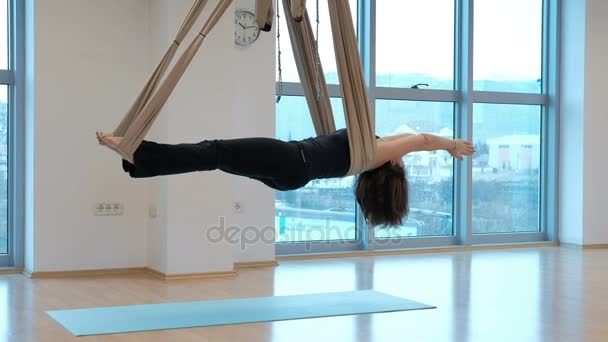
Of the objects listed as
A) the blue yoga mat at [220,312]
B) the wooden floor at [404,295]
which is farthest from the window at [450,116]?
the blue yoga mat at [220,312]

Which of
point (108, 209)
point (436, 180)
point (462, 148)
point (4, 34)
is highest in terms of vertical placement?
point (4, 34)

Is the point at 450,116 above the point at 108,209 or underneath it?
above

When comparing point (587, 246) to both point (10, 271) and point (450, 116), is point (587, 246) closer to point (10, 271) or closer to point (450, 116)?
point (450, 116)

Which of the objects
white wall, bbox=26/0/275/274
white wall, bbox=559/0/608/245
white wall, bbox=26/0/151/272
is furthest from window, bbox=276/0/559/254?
white wall, bbox=26/0/151/272

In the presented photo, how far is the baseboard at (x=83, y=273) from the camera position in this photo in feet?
21.8

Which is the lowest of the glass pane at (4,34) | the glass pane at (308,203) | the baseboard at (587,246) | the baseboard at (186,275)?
the baseboard at (186,275)

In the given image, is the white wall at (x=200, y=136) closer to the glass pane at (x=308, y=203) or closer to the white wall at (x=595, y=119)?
the glass pane at (x=308, y=203)

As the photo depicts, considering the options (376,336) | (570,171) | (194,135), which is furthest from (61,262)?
(570,171)

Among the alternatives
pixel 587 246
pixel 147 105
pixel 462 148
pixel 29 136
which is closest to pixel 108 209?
pixel 29 136

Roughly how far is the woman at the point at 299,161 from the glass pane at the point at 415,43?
406 centimetres

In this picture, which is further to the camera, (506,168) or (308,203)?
(506,168)

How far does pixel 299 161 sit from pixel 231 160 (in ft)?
1.29

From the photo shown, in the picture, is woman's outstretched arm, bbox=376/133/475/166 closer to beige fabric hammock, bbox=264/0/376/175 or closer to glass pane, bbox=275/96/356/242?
beige fabric hammock, bbox=264/0/376/175

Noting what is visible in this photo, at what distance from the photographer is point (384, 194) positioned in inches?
179
